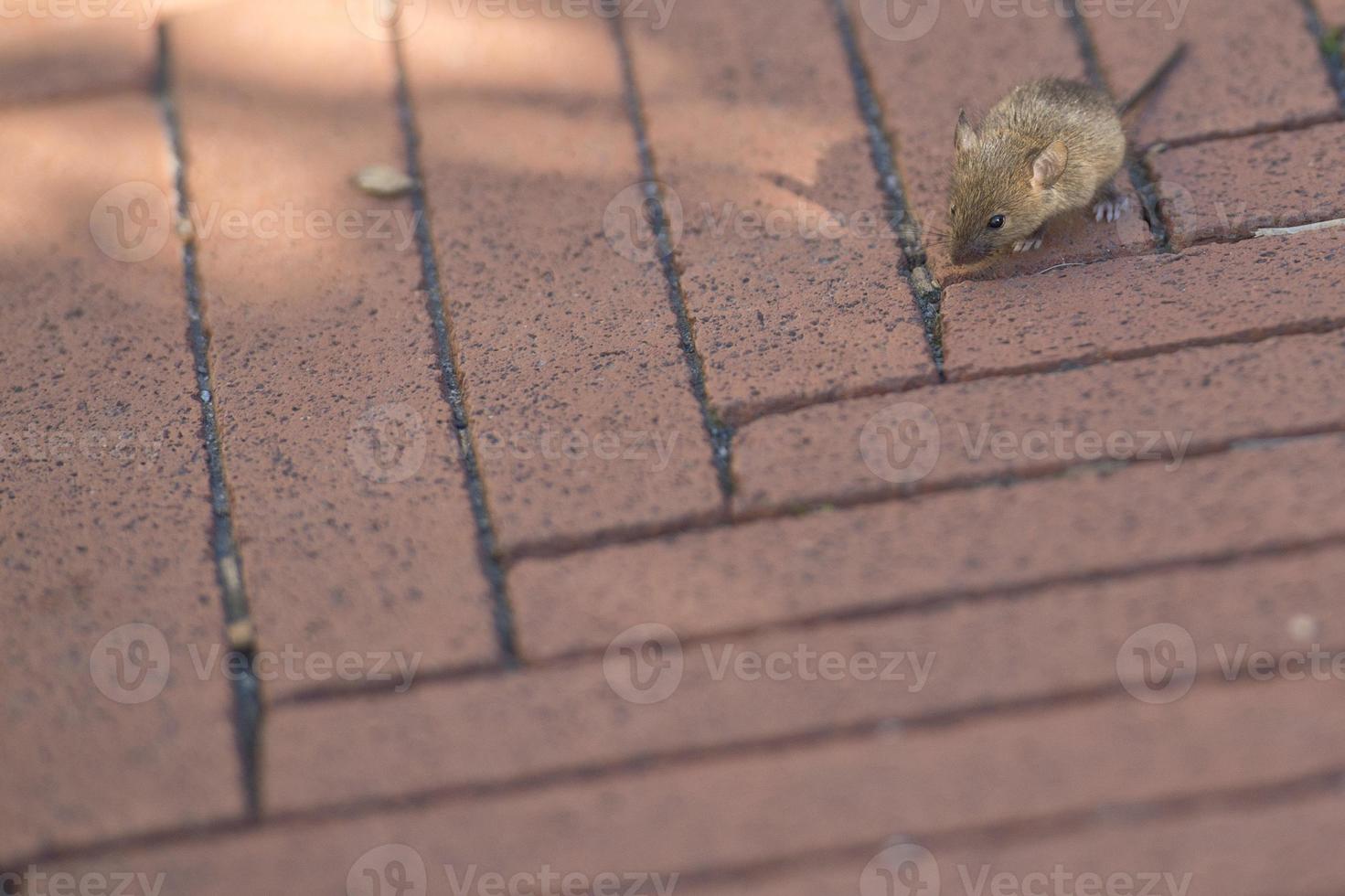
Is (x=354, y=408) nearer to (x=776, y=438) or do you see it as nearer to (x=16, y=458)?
(x=16, y=458)

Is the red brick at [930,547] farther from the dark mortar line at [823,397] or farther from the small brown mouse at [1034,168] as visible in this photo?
the small brown mouse at [1034,168]

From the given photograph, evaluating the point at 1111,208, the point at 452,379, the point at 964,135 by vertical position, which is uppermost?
the point at 964,135

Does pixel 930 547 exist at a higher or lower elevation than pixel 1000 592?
higher

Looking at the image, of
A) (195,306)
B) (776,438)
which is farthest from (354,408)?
(776,438)

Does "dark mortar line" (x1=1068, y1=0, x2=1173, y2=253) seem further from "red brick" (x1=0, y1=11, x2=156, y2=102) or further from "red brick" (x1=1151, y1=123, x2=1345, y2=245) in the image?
"red brick" (x1=0, y1=11, x2=156, y2=102)

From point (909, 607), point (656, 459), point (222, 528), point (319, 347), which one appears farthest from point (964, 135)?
point (222, 528)

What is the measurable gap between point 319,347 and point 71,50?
135cm

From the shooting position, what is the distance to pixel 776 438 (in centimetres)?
264

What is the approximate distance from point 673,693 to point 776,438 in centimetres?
62

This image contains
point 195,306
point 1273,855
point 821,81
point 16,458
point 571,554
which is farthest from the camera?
point 821,81

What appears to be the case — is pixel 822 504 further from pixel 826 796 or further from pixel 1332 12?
pixel 1332 12

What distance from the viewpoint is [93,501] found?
8.79 ft

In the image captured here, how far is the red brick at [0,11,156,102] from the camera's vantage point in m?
3.40

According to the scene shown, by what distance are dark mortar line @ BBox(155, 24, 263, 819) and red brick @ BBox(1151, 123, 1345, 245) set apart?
222 cm
